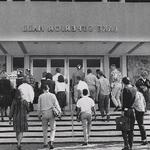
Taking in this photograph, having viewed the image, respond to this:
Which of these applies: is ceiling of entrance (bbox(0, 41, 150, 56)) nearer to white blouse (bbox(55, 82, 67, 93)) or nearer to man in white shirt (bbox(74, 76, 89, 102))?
white blouse (bbox(55, 82, 67, 93))

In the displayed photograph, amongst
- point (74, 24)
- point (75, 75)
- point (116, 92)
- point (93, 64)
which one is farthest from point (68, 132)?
point (93, 64)

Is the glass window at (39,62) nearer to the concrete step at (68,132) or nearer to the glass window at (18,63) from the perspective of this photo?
the glass window at (18,63)

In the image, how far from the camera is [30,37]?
17.2 m

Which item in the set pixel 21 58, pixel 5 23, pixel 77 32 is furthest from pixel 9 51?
pixel 77 32

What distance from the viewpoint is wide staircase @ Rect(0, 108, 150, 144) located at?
13.9m

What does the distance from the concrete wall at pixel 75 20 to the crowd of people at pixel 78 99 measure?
1.99 metres

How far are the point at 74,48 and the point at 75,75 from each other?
385 centimetres

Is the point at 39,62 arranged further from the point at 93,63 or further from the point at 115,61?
the point at 115,61

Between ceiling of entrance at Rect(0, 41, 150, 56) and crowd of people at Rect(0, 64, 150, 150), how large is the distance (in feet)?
7.01

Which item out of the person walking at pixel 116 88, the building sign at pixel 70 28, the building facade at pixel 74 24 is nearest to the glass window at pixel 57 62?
the building facade at pixel 74 24

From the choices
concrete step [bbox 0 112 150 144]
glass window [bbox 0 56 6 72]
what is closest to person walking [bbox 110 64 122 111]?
concrete step [bbox 0 112 150 144]

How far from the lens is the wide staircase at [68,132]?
13.9 metres

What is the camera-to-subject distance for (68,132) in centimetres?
1448

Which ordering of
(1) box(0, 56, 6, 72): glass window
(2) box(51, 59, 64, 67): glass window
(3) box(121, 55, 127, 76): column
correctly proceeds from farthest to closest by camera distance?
1. (3) box(121, 55, 127, 76): column
2. (2) box(51, 59, 64, 67): glass window
3. (1) box(0, 56, 6, 72): glass window
